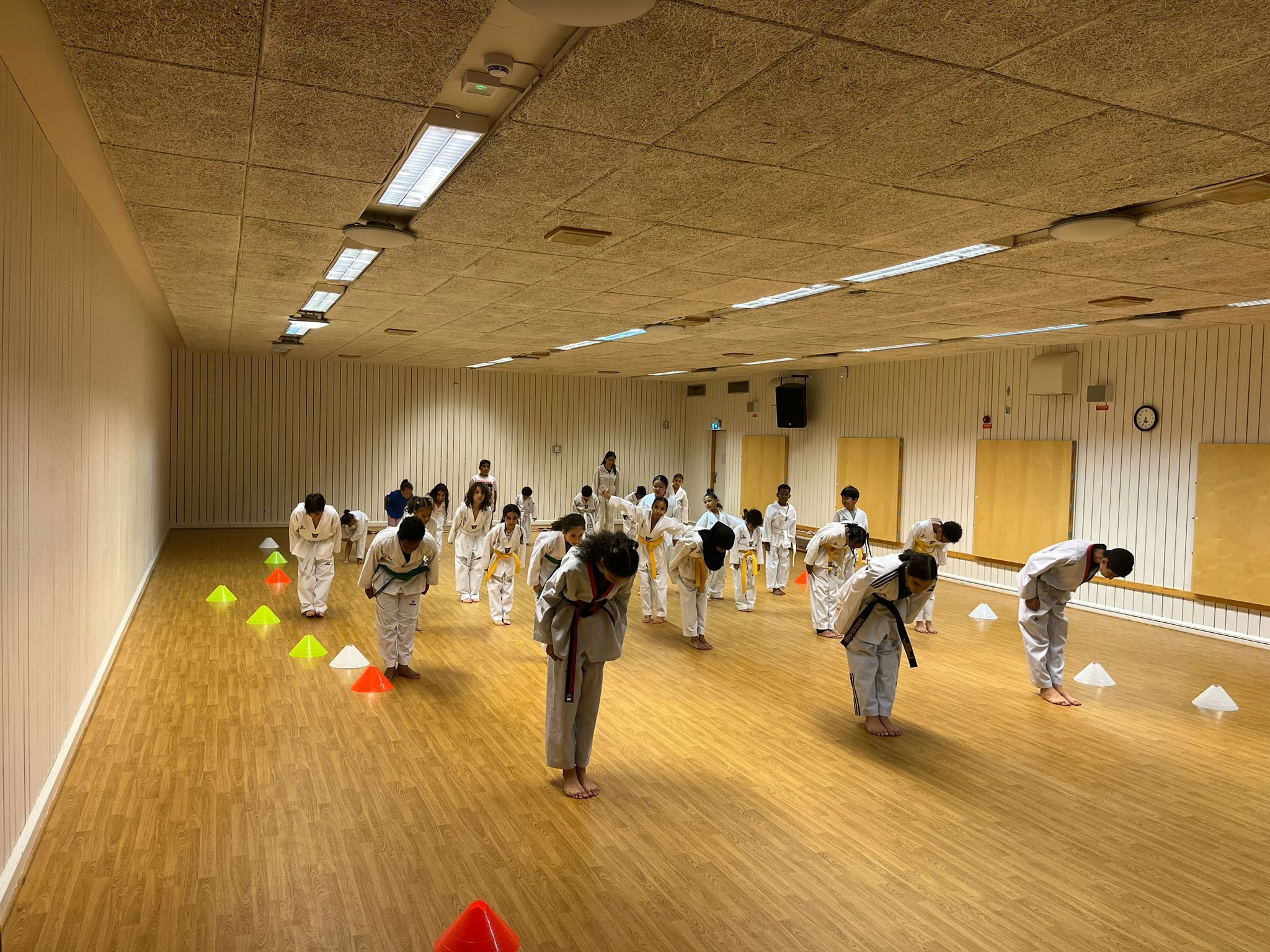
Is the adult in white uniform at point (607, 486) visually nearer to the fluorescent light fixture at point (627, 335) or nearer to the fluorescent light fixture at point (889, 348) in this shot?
the fluorescent light fixture at point (627, 335)

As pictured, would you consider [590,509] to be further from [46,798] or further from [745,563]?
[46,798]

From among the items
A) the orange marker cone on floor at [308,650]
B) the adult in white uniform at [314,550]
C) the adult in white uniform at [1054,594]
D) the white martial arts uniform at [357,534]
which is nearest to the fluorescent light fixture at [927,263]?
the adult in white uniform at [1054,594]

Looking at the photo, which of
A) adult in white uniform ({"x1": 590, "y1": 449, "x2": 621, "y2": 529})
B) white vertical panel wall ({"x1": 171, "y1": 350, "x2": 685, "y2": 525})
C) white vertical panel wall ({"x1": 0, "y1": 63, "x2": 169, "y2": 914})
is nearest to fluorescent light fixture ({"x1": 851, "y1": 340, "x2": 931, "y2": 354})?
adult in white uniform ({"x1": 590, "y1": 449, "x2": 621, "y2": 529})

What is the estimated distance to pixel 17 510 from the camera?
11.1 ft

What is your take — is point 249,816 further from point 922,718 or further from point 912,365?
point 912,365

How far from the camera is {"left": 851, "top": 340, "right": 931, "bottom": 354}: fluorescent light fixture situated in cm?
1055

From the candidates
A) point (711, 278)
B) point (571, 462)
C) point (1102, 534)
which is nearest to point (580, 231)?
point (711, 278)

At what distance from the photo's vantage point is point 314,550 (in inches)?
337

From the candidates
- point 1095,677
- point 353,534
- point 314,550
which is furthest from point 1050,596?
point 353,534

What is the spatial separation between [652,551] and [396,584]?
3243 millimetres

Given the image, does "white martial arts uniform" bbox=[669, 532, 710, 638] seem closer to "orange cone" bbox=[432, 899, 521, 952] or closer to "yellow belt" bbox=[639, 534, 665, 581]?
"yellow belt" bbox=[639, 534, 665, 581]

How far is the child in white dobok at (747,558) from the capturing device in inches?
376

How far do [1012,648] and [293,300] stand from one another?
768 centimetres

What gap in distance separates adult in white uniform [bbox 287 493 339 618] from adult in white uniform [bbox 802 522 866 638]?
15.2 ft
